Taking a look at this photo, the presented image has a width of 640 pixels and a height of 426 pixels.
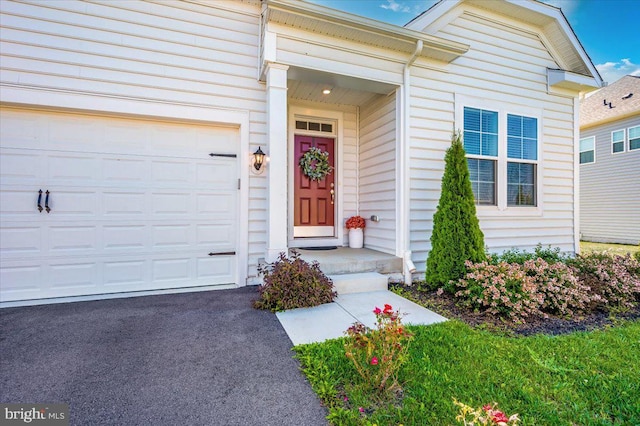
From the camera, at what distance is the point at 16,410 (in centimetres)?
171

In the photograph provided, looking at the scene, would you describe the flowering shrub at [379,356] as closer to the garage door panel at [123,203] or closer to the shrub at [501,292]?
the shrub at [501,292]

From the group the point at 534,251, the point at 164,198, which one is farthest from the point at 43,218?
Result: the point at 534,251

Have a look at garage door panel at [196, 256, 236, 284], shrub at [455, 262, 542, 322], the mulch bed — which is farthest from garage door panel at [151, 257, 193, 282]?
shrub at [455, 262, 542, 322]

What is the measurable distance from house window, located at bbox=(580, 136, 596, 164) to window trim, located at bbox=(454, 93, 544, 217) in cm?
920

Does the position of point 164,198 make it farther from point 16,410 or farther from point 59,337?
point 16,410

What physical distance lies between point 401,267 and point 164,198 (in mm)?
3366

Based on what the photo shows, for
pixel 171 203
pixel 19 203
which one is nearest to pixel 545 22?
pixel 171 203

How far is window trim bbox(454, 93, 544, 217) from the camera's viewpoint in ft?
16.5

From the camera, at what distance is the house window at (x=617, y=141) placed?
1091cm

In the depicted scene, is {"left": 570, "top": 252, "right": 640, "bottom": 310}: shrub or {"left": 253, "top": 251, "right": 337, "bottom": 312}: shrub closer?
{"left": 253, "top": 251, "right": 337, "bottom": 312}: shrub

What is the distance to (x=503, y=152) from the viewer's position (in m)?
5.21

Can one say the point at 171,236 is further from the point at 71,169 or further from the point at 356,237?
the point at 356,237

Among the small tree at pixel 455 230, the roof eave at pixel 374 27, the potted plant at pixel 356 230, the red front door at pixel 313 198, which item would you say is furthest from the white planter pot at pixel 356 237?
the roof eave at pixel 374 27

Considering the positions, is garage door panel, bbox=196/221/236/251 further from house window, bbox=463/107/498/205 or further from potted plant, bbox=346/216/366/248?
house window, bbox=463/107/498/205
